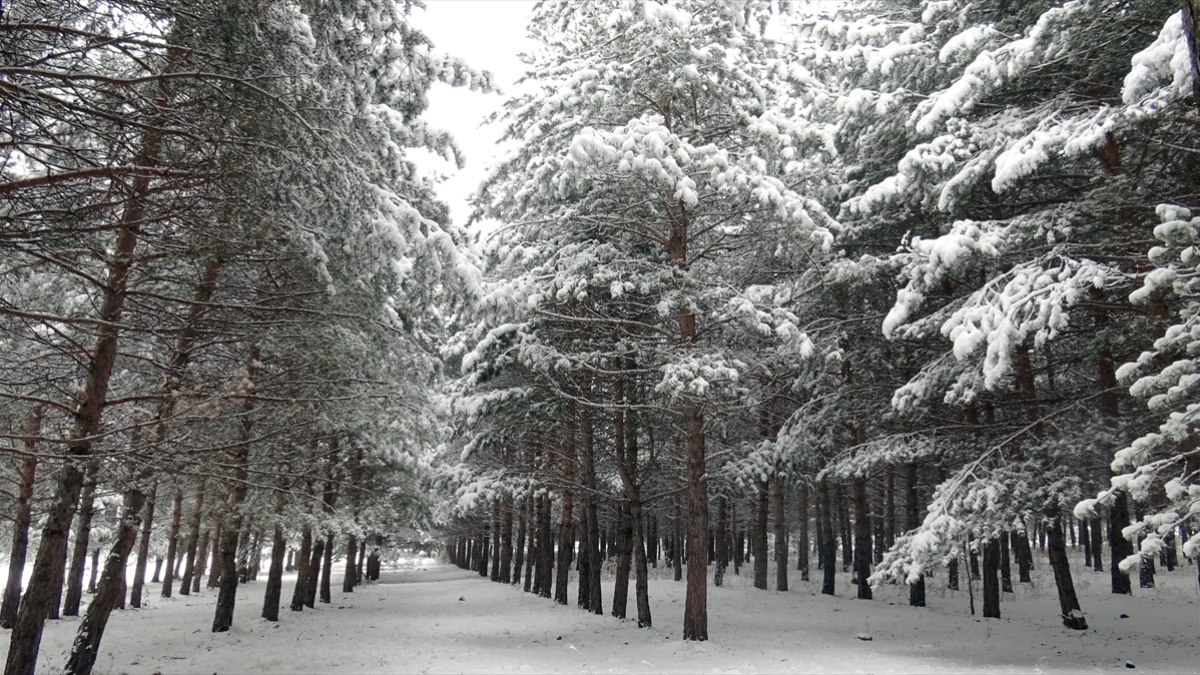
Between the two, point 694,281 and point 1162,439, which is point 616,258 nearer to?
point 694,281

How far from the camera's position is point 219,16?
5.70 metres

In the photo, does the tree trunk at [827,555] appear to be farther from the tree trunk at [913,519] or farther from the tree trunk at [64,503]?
the tree trunk at [64,503]

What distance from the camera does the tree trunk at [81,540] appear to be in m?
10.4

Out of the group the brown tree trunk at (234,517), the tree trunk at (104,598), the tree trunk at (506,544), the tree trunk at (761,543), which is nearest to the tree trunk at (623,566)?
the tree trunk at (761,543)

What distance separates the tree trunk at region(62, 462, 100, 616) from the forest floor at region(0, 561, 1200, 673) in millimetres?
1278

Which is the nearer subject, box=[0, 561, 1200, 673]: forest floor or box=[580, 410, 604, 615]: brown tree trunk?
box=[0, 561, 1200, 673]: forest floor

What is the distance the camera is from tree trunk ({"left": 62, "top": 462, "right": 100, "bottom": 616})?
1036 cm

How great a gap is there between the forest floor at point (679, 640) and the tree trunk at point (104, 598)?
1646 mm

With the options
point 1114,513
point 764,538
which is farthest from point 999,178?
point 764,538

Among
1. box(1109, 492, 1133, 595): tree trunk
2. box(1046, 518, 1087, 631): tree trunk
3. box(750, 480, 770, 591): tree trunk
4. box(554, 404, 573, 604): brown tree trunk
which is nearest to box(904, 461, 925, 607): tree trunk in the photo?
box(1109, 492, 1133, 595): tree trunk

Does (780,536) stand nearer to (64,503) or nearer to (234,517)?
(234,517)

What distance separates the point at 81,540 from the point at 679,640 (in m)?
14.9

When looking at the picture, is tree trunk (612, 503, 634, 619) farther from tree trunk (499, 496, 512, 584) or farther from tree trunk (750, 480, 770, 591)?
tree trunk (499, 496, 512, 584)

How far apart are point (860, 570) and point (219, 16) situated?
70.8 ft
